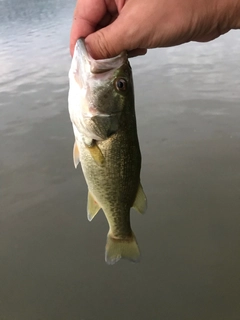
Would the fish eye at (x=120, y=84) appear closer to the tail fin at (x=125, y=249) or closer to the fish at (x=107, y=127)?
the fish at (x=107, y=127)

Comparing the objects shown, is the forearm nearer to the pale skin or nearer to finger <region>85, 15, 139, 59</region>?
the pale skin

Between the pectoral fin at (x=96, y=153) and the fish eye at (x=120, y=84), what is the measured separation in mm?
299

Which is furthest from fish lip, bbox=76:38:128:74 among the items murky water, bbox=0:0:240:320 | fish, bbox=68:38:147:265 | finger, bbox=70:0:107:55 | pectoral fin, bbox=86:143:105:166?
murky water, bbox=0:0:240:320

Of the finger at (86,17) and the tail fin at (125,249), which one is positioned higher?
the finger at (86,17)

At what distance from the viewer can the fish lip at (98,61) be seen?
5.76 ft

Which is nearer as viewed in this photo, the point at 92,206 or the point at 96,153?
the point at 96,153

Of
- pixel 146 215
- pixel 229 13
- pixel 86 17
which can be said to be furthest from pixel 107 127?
pixel 146 215

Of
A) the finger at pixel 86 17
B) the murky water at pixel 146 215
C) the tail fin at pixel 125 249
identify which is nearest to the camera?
the finger at pixel 86 17

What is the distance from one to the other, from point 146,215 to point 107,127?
276cm

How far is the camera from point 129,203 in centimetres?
207

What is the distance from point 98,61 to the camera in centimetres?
179

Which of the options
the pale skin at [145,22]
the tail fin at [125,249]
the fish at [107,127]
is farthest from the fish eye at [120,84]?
the tail fin at [125,249]

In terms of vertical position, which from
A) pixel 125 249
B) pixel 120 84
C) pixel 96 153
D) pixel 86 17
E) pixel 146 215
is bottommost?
pixel 146 215

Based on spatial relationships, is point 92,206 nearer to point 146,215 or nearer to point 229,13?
point 229,13
